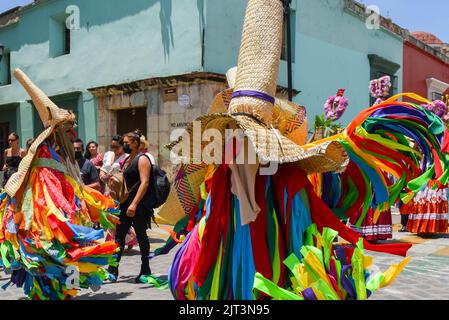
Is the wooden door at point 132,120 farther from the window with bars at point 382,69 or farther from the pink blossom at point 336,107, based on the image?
the window with bars at point 382,69

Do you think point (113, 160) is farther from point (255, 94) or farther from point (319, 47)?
point (319, 47)

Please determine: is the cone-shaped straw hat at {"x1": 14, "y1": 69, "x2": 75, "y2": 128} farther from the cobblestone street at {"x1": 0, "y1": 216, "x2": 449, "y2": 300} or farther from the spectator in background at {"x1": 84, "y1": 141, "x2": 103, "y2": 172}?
the spectator in background at {"x1": 84, "y1": 141, "x2": 103, "y2": 172}

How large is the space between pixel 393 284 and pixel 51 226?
3149mm

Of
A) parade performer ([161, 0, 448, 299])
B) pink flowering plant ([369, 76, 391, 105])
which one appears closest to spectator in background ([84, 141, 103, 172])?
pink flowering plant ([369, 76, 391, 105])

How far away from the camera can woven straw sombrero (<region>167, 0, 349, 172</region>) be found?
8.07ft

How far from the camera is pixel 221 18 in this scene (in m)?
11.5

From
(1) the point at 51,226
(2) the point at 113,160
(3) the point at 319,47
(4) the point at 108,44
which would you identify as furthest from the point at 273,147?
(3) the point at 319,47

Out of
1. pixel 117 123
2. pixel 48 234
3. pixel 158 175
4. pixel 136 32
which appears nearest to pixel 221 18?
pixel 136 32

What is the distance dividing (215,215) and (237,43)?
973 centimetres

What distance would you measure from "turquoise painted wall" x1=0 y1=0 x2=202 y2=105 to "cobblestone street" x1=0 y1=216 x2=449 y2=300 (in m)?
5.75

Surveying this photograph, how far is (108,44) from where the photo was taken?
43.6 feet

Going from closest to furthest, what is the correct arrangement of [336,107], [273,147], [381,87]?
[273,147]
[336,107]
[381,87]

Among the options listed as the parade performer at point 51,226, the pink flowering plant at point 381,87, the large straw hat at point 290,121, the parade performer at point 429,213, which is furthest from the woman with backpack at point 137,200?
the parade performer at point 429,213

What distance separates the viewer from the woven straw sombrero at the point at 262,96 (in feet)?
8.07
